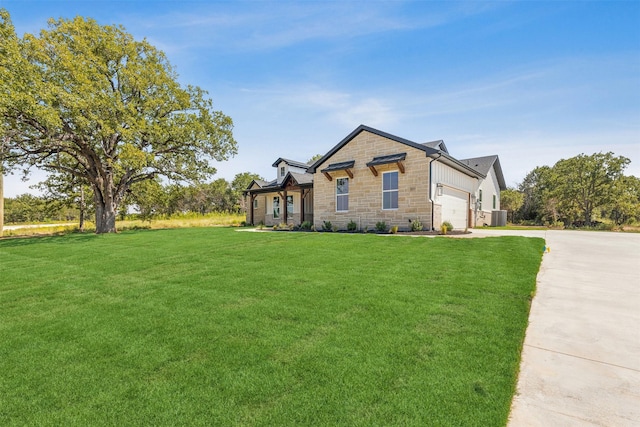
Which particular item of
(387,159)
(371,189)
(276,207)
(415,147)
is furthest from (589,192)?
(276,207)

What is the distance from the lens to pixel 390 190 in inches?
562

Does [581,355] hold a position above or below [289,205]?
below

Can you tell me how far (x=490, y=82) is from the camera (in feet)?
38.0

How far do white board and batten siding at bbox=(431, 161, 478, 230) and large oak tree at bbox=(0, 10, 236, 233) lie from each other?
13282 mm

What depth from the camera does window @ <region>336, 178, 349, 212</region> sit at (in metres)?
15.9

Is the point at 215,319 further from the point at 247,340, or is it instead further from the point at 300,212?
the point at 300,212

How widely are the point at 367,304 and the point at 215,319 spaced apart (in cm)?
206

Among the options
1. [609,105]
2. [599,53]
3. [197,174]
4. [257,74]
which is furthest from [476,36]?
[197,174]

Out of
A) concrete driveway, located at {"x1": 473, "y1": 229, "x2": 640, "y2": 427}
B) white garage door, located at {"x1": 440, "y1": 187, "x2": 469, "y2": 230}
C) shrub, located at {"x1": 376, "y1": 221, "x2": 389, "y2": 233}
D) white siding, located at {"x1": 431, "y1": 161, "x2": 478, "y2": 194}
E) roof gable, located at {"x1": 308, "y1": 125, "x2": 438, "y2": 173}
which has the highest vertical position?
roof gable, located at {"x1": 308, "y1": 125, "x2": 438, "y2": 173}

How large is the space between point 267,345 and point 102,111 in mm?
16663

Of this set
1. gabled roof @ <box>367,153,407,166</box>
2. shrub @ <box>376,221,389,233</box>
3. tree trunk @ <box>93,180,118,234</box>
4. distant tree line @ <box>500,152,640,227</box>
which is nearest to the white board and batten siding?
gabled roof @ <box>367,153,407,166</box>

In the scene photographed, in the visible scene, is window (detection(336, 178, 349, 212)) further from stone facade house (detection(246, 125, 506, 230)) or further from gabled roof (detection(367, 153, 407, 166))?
gabled roof (detection(367, 153, 407, 166))

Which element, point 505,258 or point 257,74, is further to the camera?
point 257,74

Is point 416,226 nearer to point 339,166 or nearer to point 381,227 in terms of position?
point 381,227
